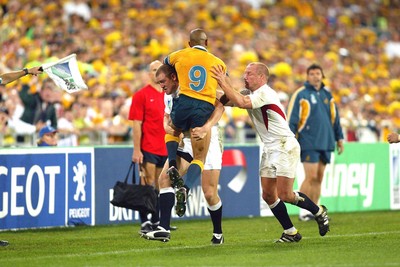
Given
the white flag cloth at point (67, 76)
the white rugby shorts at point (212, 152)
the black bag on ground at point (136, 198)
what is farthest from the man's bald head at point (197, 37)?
the black bag on ground at point (136, 198)

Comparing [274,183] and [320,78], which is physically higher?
[320,78]

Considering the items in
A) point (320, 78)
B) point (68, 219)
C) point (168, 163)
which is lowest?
point (68, 219)

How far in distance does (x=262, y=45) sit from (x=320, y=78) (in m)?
14.0

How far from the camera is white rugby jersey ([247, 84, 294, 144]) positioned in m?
12.0

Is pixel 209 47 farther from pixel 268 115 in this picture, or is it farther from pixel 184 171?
pixel 268 115

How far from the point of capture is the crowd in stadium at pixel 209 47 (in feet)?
68.8

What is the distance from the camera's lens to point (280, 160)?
12.3 metres

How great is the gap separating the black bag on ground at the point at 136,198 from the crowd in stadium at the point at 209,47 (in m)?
3.76

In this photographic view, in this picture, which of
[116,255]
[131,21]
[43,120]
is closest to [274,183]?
[116,255]

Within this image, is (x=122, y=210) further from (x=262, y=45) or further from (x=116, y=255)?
(x=262, y=45)

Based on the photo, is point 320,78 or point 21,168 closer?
point 21,168

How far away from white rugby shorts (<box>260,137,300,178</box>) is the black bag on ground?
8.12ft

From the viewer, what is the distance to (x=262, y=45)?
3106 cm

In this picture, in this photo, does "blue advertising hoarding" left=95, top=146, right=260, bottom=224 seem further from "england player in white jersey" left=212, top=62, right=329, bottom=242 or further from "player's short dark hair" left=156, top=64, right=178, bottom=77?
"player's short dark hair" left=156, top=64, right=178, bottom=77
